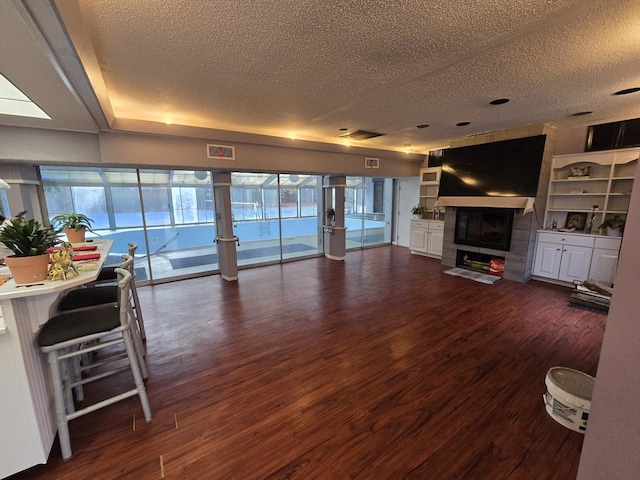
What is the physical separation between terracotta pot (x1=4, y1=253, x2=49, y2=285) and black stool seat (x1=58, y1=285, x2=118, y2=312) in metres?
0.80

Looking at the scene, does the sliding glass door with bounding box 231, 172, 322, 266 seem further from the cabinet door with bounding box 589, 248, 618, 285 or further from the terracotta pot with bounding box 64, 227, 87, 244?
the cabinet door with bounding box 589, 248, 618, 285

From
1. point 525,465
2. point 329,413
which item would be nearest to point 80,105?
point 329,413

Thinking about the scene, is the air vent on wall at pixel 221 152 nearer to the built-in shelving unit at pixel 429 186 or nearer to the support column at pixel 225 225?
the support column at pixel 225 225

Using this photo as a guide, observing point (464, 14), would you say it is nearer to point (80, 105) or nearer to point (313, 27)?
point (313, 27)

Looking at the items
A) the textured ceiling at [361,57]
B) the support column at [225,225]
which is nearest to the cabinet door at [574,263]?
the textured ceiling at [361,57]

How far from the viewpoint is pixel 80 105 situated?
2.51 m

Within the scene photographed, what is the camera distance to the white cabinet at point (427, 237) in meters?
6.70

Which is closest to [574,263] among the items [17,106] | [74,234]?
[74,234]

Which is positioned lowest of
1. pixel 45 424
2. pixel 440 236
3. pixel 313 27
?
pixel 45 424

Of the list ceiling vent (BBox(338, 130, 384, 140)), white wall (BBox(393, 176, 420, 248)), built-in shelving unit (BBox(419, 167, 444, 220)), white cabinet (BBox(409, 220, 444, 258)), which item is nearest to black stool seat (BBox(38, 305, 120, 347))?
ceiling vent (BBox(338, 130, 384, 140))

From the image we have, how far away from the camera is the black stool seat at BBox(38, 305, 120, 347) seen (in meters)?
1.64

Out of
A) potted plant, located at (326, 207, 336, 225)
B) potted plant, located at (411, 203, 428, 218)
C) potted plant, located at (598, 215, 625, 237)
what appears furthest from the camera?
potted plant, located at (411, 203, 428, 218)

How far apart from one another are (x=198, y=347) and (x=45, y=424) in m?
1.32

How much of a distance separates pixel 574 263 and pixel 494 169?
6.73 feet
